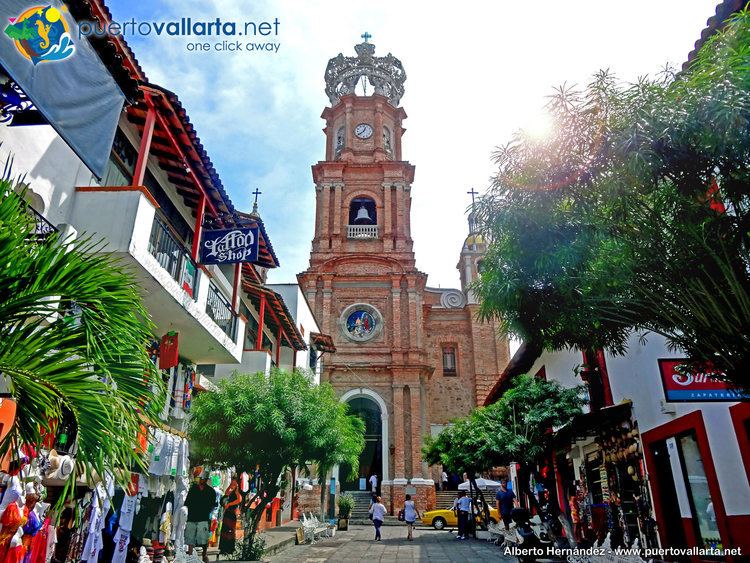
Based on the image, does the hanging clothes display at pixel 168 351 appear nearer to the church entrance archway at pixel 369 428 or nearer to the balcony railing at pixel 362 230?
the church entrance archway at pixel 369 428

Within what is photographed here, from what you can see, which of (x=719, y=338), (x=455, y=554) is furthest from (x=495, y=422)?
(x=719, y=338)

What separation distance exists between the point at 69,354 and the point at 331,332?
2676cm

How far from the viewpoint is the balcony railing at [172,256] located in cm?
885

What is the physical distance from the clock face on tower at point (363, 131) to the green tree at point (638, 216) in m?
30.1

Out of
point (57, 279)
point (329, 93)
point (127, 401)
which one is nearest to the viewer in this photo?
point (57, 279)

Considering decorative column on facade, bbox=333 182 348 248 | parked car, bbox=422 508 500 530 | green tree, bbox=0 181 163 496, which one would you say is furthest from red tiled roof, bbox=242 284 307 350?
green tree, bbox=0 181 163 496

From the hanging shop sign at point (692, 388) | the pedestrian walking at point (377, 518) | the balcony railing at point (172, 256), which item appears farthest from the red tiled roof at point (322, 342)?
the hanging shop sign at point (692, 388)

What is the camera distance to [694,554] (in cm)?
878

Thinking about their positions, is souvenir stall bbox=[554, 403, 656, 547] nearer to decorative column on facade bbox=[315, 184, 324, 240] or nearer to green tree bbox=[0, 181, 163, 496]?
green tree bbox=[0, 181, 163, 496]

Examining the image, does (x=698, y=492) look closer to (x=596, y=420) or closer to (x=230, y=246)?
(x=596, y=420)

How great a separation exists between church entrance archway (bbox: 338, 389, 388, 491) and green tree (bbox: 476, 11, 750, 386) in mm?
23319

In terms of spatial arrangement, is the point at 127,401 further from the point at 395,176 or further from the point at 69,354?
the point at 395,176

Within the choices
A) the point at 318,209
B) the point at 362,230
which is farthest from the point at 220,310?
the point at 318,209

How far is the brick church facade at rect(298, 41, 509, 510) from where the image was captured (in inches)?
1144
